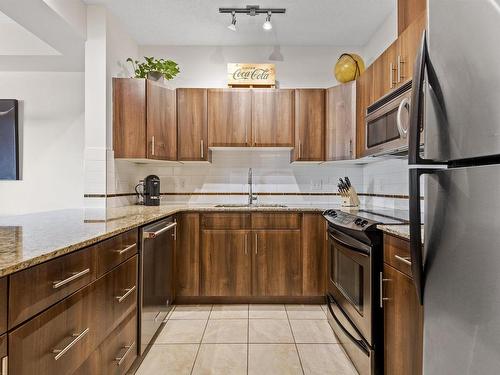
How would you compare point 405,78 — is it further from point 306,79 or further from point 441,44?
point 306,79

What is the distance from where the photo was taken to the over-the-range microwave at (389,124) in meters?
1.80

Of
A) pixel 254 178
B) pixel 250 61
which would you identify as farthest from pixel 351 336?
pixel 250 61

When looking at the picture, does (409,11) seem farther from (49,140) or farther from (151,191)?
(49,140)

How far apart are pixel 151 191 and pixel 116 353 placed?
186 centimetres

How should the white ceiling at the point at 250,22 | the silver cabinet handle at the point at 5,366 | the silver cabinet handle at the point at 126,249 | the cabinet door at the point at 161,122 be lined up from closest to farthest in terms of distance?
the silver cabinet handle at the point at 5,366 → the silver cabinet handle at the point at 126,249 → the white ceiling at the point at 250,22 → the cabinet door at the point at 161,122

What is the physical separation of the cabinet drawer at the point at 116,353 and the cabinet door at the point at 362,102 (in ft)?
6.82

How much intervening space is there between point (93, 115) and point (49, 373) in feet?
7.84

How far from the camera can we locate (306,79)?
3.69 meters

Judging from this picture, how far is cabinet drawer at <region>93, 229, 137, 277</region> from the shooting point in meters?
1.44

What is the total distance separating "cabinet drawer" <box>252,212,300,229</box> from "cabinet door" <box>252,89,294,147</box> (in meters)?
0.74

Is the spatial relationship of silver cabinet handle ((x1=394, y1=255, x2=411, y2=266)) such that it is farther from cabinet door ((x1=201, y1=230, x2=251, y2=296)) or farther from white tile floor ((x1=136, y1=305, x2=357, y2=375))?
cabinet door ((x1=201, y1=230, x2=251, y2=296))

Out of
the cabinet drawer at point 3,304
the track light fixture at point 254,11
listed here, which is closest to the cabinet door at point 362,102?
the track light fixture at point 254,11

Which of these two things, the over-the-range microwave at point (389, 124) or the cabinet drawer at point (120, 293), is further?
the over-the-range microwave at point (389, 124)

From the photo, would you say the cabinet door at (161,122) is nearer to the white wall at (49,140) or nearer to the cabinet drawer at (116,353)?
the white wall at (49,140)
